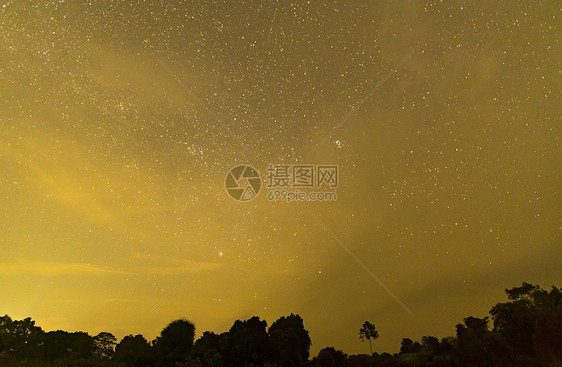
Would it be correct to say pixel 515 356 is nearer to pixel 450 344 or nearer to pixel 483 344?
pixel 483 344

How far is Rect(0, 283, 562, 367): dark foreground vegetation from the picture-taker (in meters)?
31.3

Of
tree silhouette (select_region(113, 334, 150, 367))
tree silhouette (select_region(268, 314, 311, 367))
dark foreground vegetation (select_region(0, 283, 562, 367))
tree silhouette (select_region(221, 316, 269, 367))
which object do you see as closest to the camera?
dark foreground vegetation (select_region(0, 283, 562, 367))

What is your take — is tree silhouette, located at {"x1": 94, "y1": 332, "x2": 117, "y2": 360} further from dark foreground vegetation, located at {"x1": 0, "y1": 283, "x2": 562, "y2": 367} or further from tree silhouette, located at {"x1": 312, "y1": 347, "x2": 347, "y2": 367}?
tree silhouette, located at {"x1": 312, "y1": 347, "x2": 347, "y2": 367}

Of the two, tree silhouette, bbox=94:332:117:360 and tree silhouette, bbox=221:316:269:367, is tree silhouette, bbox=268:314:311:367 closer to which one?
tree silhouette, bbox=221:316:269:367

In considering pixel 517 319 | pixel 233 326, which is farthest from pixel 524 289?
pixel 233 326

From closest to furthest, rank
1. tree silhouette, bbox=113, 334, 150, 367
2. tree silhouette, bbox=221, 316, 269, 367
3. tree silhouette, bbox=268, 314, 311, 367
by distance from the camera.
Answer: tree silhouette, bbox=221, 316, 269, 367 < tree silhouette, bbox=268, 314, 311, 367 < tree silhouette, bbox=113, 334, 150, 367

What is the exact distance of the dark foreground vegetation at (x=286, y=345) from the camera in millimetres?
31297

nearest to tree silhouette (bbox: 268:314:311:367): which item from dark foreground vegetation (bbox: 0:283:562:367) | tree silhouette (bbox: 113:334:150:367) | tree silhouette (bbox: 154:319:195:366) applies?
dark foreground vegetation (bbox: 0:283:562:367)

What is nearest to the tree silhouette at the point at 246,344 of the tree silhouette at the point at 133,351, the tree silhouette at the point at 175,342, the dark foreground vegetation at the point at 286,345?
the dark foreground vegetation at the point at 286,345

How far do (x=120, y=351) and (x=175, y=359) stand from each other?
1263cm

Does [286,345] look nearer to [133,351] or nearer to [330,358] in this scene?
[330,358]

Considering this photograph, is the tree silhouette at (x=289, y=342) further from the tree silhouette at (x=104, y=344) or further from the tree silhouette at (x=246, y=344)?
the tree silhouette at (x=104, y=344)

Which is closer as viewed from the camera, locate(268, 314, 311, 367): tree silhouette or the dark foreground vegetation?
the dark foreground vegetation

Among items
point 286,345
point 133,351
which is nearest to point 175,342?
point 133,351
